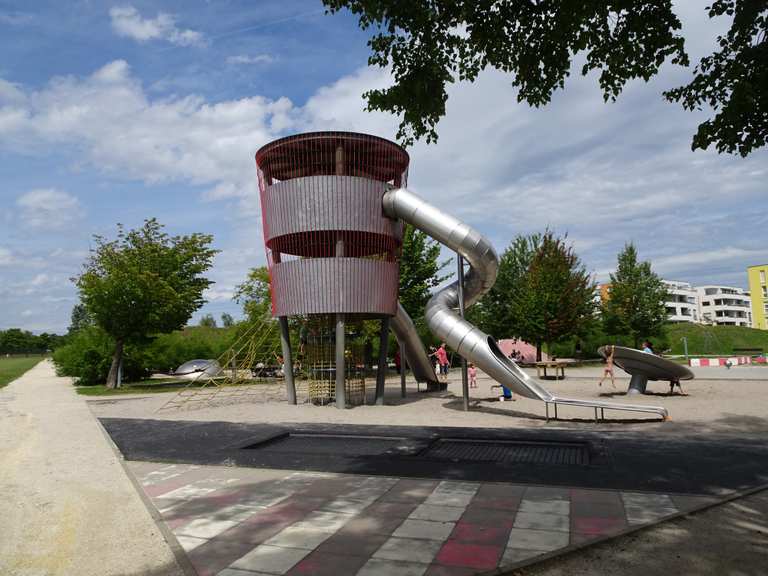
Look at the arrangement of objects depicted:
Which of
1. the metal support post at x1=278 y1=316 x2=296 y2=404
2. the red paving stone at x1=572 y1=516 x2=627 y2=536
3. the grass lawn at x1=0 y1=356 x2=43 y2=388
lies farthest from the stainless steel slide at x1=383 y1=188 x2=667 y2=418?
the grass lawn at x1=0 y1=356 x2=43 y2=388

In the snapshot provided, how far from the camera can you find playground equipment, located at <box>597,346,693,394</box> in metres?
20.1

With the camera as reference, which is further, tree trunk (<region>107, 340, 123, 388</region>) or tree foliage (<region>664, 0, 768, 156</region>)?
tree trunk (<region>107, 340, 123, 388</region>)

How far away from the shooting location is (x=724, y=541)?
5762 mm

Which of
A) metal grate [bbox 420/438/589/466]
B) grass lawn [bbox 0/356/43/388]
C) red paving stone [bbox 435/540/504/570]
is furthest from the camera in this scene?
grass lawn [bbox 0/356/43/388]

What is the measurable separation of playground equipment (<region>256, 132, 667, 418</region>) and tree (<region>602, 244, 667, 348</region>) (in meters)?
36.8

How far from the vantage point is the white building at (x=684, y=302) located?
375 feet

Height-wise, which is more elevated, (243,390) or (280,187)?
(280,187)

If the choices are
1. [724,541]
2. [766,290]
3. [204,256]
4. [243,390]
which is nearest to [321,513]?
[724,541]

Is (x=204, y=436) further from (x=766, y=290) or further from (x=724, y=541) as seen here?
(x=766, y=290)

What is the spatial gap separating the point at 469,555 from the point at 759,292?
378 feet

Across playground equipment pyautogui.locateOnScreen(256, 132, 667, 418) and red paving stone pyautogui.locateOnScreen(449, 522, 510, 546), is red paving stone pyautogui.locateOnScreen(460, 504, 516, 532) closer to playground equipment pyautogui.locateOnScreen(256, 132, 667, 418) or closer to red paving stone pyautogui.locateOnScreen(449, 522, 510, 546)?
red paving stone pyautogui.locateOnScreen(449, 522, 510, 546)

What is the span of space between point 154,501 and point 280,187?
43.3ft

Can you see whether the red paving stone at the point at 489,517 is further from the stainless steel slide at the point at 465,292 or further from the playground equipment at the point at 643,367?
the playground equipment at the point at 643,367

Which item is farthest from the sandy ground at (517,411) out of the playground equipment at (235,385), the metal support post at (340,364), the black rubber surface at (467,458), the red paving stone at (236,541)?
the red paving stone at (236,541)
